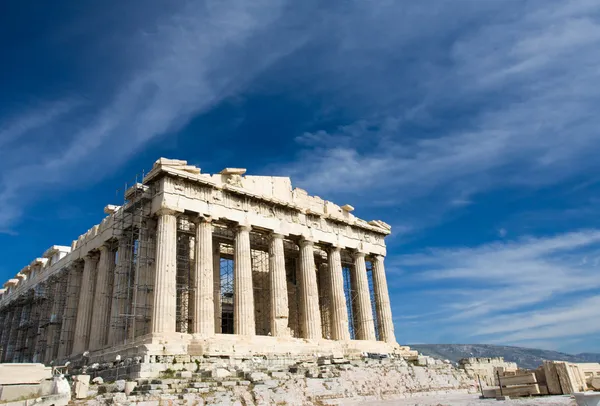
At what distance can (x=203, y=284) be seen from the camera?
990 inches

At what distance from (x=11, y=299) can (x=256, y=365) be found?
103 feet

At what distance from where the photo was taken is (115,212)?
28109mm

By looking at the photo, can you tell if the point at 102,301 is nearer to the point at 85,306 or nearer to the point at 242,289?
the point at 85,306

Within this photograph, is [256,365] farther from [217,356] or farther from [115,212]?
[115,212]

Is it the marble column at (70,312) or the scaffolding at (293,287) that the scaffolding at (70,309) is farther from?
the scaffolding at (293,287)

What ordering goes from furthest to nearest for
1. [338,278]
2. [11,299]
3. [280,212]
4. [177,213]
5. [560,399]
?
[11,299] → [338,278] → [280,212] → [177,213] → [560,399]

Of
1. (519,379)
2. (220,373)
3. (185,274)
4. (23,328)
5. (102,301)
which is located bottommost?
(519,379)

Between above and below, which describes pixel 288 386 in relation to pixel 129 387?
below

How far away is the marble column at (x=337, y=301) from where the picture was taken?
31.2 meters

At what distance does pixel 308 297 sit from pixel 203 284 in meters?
7.69

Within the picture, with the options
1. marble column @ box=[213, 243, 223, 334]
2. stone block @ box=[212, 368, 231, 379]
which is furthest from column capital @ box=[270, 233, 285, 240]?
stone block @ box=[212, 368, 231, 379]

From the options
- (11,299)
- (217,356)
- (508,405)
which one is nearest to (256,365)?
(217,356)

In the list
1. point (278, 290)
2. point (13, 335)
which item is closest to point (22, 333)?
point (13, 335)

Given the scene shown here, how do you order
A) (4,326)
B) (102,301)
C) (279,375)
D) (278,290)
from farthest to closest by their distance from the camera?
(4,326), (278,290), (102,301), (279,375)
